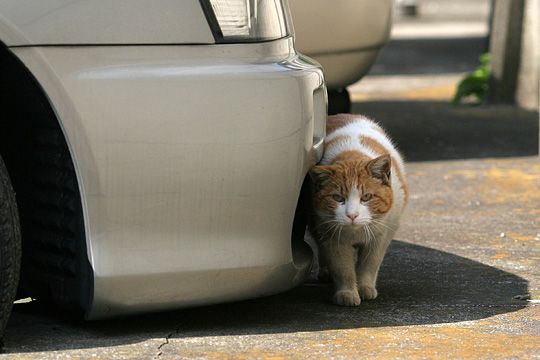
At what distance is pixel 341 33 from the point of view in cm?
654

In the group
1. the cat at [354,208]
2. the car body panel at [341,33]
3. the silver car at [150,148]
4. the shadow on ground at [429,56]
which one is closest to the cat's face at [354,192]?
the cat at [354,208]

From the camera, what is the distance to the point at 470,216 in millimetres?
6184

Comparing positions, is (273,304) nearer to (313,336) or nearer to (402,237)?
(313,336)

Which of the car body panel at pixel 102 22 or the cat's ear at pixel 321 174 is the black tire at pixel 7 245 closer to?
the car body panel at pixel 102 22

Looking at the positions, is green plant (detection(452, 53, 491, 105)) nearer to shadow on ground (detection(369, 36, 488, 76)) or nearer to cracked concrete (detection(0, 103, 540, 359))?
shadow on ground (detection(369, 36, 488, 76))

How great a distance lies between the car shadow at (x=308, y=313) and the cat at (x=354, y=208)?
110 mm

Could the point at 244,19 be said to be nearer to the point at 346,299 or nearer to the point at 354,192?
the point at 354,192

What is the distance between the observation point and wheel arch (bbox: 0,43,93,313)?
146 inches


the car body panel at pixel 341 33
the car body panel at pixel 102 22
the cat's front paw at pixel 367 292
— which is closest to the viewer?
the car body panel at pixel 102 22

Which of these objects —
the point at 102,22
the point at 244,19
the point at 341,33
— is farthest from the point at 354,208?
the point at 341,33

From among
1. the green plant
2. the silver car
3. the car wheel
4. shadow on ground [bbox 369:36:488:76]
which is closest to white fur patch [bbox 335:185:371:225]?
the silver car

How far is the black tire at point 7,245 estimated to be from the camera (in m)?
3.55

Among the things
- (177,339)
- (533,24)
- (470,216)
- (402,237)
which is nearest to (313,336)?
(177,339)

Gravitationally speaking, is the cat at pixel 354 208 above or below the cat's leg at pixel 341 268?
above
